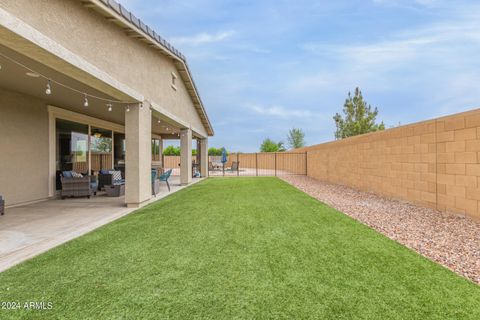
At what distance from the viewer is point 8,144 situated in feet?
21.5

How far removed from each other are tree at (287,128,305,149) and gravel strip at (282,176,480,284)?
34.6 meters

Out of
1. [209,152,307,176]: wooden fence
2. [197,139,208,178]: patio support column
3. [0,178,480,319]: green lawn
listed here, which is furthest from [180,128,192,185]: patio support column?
[0,178,480,319]: green lawn

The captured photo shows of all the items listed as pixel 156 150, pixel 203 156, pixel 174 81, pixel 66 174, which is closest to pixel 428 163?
pixel 174 81

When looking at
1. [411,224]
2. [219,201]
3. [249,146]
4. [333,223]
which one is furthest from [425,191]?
[249,146]

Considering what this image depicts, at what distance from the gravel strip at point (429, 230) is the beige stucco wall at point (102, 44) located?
20.4ft

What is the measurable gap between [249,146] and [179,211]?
39829mm

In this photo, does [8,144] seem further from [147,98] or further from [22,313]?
[22,313]

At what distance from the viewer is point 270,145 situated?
40.6 meters

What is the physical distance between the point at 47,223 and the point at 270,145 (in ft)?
121

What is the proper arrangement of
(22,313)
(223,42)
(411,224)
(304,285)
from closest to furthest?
1. (22,313)
2. (304,285)
3. (411,224)
4. (223,42)

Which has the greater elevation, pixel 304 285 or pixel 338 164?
pixel 338 164

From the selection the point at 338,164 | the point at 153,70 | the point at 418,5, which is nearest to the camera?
the point at 153,70

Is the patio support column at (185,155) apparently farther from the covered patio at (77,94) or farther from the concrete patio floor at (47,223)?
the concrete patio floor at (47,223)

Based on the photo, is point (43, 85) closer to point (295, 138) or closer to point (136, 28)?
point (136, 28)
